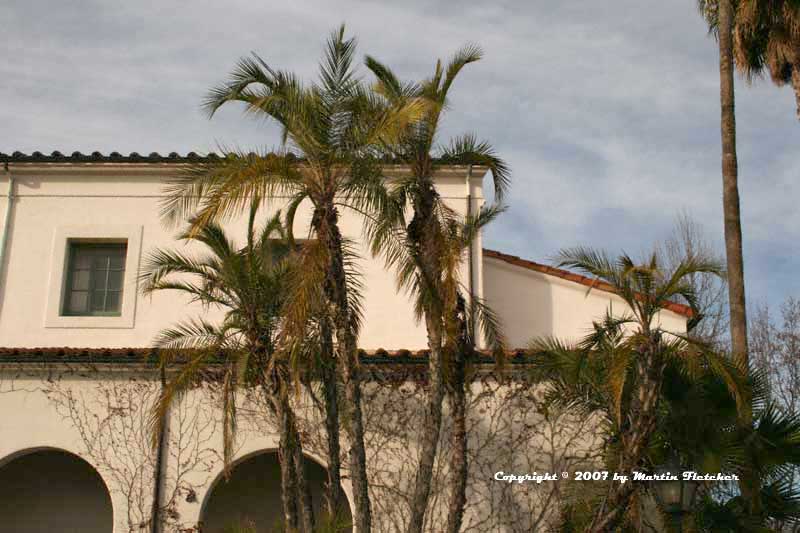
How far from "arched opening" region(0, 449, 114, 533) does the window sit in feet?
8.95

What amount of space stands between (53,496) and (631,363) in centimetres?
954

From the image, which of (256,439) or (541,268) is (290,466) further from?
(541,268)

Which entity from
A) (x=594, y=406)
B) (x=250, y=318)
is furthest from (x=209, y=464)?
(x=594, y=406)

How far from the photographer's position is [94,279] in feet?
57.3

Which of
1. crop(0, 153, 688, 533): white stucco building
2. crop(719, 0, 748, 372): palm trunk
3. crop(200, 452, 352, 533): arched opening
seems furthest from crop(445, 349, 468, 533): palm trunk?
crop(200, 452, 352, 533): arched opening

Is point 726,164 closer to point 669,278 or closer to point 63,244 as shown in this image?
point 669,278

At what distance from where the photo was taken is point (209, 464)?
1352 centimetres

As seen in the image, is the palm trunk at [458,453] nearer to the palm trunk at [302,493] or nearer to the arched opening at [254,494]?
the palm trunk at [302,493]

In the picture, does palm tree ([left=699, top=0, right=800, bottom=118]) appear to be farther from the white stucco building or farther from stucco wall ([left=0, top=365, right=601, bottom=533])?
stucco wall ([left=0, top=365, right=601, bottom=533])

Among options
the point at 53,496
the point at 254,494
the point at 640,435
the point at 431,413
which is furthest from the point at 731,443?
the point at 53,496

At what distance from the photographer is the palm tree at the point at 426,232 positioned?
10.5m

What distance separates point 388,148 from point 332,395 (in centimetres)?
284

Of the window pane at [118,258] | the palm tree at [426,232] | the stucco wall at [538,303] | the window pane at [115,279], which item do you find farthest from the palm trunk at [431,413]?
the window pane at [118,258]

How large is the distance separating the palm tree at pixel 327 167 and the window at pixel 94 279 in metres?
7.15
